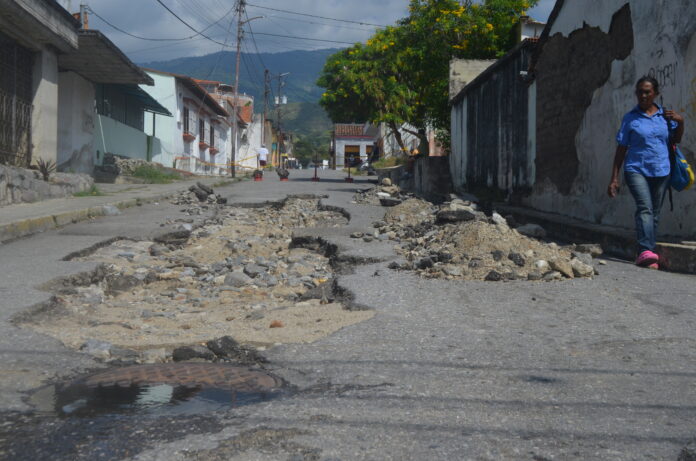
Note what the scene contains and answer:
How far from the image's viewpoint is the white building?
2831 centimetres

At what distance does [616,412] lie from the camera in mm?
2393

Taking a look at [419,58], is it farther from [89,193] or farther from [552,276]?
[552,276]

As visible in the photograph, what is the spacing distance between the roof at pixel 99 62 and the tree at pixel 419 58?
688cm

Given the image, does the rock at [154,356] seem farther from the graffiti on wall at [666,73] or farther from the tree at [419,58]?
the tree at [419,58]

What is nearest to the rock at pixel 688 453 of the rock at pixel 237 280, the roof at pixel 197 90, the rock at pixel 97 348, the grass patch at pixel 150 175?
the rock at pixel 97 348

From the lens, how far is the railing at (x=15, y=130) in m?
11.1

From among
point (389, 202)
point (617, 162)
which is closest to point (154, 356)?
point (617, 162)

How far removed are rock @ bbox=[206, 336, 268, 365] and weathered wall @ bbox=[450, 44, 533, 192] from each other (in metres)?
7.74

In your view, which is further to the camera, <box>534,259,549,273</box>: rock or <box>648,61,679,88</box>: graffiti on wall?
<box>648,61,679,88</box>: graffiti on wall

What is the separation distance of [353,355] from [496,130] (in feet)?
32.1

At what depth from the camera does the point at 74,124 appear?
1605cm

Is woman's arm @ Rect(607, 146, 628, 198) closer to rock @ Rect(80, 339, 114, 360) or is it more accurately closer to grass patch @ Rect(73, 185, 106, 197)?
rock @ Rect(80, 339, 114, 360)

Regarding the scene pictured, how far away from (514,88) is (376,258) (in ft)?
20.1

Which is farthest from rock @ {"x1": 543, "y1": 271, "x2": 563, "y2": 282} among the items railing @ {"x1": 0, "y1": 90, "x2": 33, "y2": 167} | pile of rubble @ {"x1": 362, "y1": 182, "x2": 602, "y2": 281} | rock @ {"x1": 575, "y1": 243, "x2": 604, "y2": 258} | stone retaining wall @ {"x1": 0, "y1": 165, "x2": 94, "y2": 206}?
railing @ {"x1": 0, "y1": 90, "x2": 33, "y2": 167}
